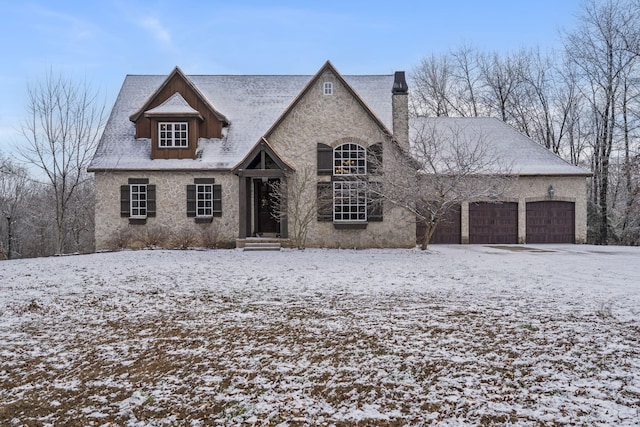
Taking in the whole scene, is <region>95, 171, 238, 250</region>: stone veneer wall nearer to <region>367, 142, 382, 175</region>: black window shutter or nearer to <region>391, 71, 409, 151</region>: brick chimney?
<region>367, 142, 382, 175</region>: black window shutter

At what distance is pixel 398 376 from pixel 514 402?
0.99 m

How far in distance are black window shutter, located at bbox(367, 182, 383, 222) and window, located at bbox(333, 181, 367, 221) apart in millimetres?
194

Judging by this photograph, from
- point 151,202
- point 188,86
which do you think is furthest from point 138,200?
point 188,86

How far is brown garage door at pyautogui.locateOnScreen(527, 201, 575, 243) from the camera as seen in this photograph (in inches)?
766

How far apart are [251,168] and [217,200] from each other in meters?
1.99

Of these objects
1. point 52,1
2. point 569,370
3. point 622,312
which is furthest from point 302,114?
point 569,370

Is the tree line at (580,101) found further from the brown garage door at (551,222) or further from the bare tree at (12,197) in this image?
the bare tree at (12,197)

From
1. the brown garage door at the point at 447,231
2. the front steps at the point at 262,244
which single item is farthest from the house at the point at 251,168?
the brown garage door at the point at 447,231

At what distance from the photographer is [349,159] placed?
1662 centimetres

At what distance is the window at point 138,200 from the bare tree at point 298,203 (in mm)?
5646

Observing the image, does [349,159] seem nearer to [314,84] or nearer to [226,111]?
[314,84]

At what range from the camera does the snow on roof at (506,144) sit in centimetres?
1905

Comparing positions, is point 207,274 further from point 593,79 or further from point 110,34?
point 593,79

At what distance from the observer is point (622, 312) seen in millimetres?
5965
